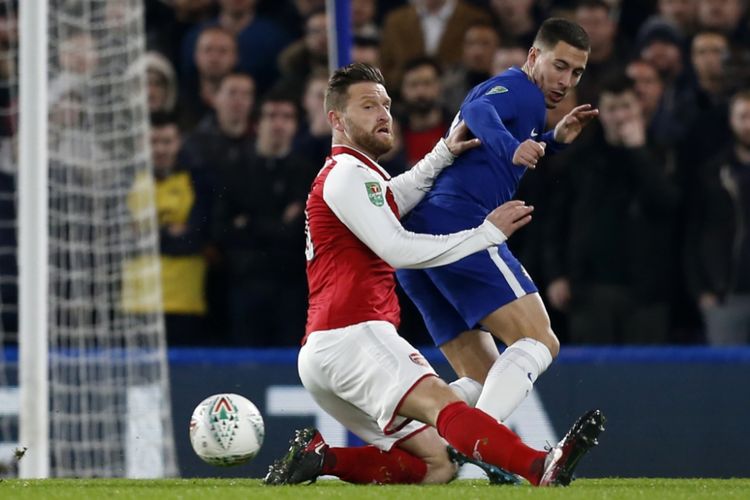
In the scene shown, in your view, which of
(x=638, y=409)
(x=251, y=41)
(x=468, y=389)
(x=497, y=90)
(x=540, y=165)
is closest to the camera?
(x=497, y=90)

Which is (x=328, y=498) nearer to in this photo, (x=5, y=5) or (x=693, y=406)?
(x=693, y=406)

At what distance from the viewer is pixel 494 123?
596cm

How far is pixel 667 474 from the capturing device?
8648 millimetres

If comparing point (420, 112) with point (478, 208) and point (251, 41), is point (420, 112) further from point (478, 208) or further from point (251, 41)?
point (478, 208)

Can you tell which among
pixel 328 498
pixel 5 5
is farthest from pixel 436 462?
pixel 5 5

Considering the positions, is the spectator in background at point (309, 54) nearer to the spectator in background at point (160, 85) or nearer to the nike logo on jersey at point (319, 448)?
the spectator in background at point (160, 85)

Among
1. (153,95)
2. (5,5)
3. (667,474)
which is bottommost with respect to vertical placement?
(667,474)

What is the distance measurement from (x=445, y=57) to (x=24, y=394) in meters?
4.43

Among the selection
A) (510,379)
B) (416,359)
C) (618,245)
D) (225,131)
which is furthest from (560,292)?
(416,359)

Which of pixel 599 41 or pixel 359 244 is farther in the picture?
pixel 599 41

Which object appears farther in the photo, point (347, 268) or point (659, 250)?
point (659, 250)

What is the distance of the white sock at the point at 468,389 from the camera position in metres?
6.32

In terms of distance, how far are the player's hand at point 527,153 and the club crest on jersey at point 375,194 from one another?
0.55 metres

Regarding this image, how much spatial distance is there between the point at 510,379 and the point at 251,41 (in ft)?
18.5
